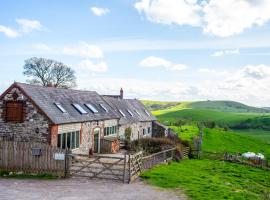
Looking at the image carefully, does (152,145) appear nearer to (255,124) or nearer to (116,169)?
(116,169)

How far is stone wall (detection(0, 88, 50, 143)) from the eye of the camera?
2936 cm

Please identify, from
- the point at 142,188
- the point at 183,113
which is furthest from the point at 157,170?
the point at 183,113

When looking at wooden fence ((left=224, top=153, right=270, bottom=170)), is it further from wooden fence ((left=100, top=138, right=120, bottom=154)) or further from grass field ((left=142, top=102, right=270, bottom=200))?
wooden fence ((left=100, top=138, right=120, bottom=154))

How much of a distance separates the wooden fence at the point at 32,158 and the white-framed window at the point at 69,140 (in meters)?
4.04

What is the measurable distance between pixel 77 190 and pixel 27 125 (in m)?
10.2

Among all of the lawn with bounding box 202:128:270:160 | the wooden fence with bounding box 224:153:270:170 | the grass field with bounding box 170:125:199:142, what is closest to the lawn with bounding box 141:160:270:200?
the wooden fence with bounding box 224:153:270:170

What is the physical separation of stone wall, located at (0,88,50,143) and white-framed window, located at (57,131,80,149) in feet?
5.28

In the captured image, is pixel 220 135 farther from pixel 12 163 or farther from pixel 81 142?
pixel 12 163

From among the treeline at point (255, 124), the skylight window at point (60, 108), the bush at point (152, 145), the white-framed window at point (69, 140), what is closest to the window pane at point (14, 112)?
the skylight window at point (60, 108)

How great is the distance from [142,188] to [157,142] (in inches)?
733

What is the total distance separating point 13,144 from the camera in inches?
1058

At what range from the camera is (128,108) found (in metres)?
54.1

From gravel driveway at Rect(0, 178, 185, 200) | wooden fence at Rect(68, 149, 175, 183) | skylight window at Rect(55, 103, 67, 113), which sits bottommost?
gravel driveway at Rect(0, 178, 185, 200)

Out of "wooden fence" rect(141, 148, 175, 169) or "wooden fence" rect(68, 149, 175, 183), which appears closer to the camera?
"wooden fence" rect(68, 149, 175, 183)
